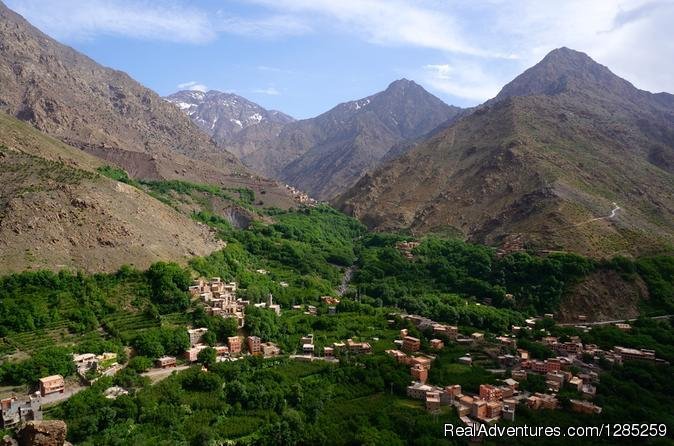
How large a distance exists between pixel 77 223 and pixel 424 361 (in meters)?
28.4

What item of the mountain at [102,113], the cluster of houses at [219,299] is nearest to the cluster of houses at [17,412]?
the cluster of houses at [219,299]

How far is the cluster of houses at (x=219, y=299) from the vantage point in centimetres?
4184

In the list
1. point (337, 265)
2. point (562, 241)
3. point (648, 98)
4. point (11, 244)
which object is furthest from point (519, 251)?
point (648, 98)

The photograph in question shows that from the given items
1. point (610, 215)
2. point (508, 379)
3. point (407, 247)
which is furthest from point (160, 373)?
point (610, 215)

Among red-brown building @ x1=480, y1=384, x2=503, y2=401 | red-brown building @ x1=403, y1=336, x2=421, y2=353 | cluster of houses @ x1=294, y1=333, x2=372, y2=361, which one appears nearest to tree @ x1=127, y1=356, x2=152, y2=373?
cluster of houses @ x1=294, y1=333, x2=372, y2=361

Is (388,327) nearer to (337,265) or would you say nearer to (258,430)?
(258,430)

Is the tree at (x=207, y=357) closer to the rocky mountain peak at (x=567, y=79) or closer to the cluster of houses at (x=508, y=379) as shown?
the cluster of houses at (x=508, y=379)

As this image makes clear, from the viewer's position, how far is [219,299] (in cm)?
4359

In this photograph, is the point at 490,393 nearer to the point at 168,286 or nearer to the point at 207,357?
the point at 207,357

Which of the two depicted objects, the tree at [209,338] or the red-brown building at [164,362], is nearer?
the red-brown building at [164,362]

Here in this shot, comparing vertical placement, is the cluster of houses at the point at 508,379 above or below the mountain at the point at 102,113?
below

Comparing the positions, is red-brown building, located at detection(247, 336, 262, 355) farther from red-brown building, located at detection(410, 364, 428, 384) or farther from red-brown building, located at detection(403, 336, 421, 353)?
red-brown building, located at detection(403, 336, 421, 353)

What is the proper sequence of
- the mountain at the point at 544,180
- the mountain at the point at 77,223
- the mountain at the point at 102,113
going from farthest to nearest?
the mountain at the point at 102,113 < the mountain at the point at 544,180 < the mountain at the point at 77,223

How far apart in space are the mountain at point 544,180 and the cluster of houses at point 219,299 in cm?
3893
